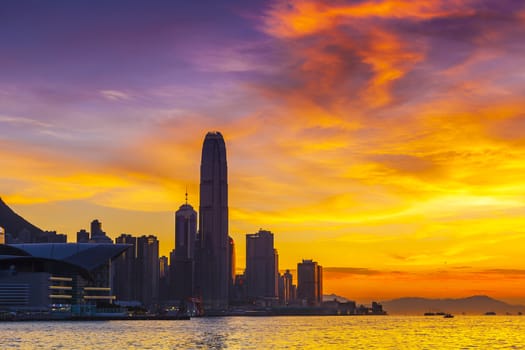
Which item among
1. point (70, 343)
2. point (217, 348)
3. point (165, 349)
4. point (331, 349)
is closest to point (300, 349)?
point (331, 349)

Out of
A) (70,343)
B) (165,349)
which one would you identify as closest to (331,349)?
(165,349)

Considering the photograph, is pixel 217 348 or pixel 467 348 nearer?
pixel 217 348

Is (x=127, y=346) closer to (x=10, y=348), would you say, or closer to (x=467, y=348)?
(x=10, y=348)

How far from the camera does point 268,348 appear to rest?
5007 inches

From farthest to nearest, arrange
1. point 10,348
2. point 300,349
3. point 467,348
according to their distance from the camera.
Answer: point 467,348 < point 300,349 < point 10,348

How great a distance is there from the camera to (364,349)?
129000 mm

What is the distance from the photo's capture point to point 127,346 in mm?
126750

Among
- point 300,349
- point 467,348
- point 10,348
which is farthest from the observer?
point 467,348

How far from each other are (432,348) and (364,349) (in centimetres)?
1193

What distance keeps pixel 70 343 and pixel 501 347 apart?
68.4 metres

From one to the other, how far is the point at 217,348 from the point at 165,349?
814 centimetres

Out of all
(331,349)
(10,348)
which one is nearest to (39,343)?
(10,348)

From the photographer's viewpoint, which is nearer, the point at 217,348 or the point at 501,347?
the point at 217,348

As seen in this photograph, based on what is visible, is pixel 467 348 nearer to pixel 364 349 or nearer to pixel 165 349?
pixel 364 349
